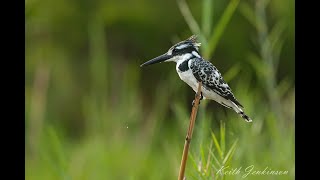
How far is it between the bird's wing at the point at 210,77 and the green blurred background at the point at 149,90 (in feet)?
0.20

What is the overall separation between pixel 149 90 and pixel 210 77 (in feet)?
6.38

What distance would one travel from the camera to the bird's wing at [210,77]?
3.22ft

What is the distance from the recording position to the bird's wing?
0.98 metres

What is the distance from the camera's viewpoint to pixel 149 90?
2975mm

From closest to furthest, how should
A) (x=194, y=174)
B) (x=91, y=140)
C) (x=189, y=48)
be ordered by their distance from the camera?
(x=189, y=48) → (x=194, y=174) → (x=91, y=140)

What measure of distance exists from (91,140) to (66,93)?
1302mm

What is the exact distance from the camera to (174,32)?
282 centimetres
